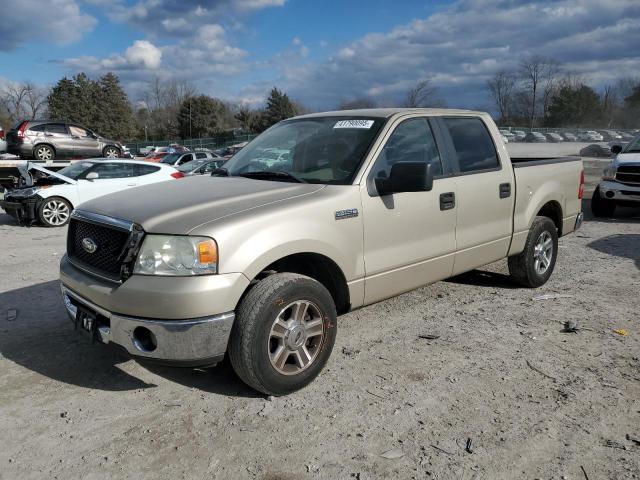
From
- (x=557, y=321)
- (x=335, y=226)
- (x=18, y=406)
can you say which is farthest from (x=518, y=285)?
(x=18, y=406)

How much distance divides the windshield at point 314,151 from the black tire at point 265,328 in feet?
2.91

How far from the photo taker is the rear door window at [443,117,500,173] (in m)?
4.71

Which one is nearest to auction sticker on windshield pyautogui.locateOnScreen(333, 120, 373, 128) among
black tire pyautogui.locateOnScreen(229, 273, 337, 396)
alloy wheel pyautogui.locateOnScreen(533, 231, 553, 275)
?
black tire pyautogui.locateOnScreen(229, 273, 337, 396)

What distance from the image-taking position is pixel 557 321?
4.79 meters

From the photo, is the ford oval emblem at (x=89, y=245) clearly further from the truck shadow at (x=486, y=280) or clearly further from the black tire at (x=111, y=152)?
the black tire at (x=111, y=152)

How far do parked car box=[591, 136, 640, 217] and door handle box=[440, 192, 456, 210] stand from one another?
300 inches

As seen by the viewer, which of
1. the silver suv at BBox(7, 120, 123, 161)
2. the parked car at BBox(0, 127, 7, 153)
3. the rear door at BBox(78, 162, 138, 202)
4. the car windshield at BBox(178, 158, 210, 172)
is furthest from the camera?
the car windshield at BBox(178, 158, 210, 172)

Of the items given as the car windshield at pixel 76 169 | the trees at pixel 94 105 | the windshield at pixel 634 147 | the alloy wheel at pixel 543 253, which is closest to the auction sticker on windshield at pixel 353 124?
the alloy wheel at pixel 543 253

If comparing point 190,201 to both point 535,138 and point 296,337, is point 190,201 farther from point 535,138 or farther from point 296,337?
point 535,138

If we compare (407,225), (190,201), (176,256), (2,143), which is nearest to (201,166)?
(2,143)

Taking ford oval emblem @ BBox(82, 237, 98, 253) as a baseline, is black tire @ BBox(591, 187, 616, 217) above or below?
below

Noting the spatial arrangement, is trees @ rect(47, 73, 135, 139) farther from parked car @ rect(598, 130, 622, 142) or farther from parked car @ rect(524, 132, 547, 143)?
parked car @ rect(598, 130, 622, 142)

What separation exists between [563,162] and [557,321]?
2.13 metres

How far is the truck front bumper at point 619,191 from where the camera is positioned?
33.6 ft
